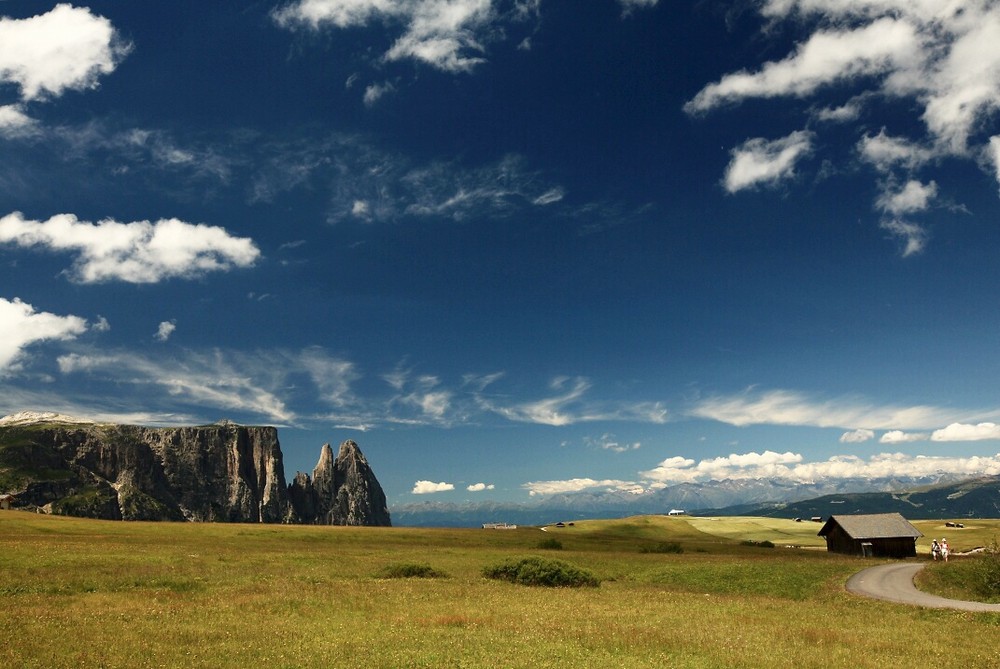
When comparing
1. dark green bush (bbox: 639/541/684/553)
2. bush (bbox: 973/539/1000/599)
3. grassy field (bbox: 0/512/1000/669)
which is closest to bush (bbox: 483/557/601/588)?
grassy field (bbox: 0/512/1000/669)

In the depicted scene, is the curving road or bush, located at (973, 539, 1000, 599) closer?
the curving road

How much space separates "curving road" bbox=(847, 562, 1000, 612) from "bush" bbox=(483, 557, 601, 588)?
70.4 feet

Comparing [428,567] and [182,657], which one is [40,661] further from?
[428,567]

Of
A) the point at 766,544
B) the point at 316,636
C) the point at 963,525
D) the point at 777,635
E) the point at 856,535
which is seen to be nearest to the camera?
the point at 316,636

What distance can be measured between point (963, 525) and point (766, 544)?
307 ft

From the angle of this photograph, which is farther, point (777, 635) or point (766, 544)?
point (766, 544)

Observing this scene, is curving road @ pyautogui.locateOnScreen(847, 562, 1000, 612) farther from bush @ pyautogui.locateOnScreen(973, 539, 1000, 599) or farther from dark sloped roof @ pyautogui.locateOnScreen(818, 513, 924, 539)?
dark sloped roof @ pyautogui.locateOnScreen(818, 513, 924, 539)

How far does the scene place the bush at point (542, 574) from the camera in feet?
162

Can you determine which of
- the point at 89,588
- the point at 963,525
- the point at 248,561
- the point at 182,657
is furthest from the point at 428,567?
the point at 963,525

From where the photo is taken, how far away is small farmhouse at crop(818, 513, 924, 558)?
319ft

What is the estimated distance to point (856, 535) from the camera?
9994cm

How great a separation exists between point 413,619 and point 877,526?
102 m

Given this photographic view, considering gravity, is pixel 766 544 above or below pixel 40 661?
below

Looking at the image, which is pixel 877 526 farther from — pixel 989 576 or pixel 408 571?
pixel 408 571
